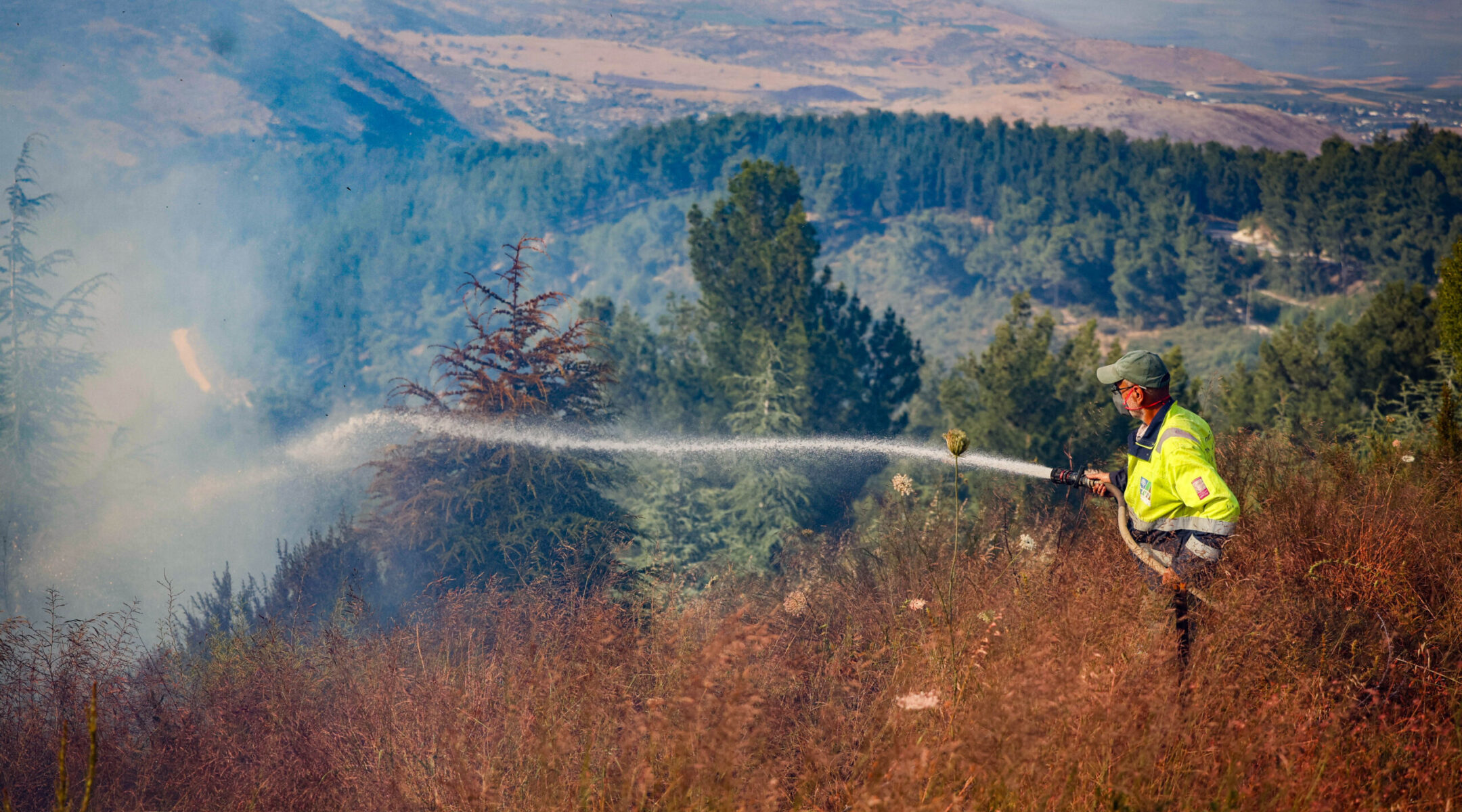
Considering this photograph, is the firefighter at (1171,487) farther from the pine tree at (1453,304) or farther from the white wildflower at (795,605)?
the pine tree at (1453,304)

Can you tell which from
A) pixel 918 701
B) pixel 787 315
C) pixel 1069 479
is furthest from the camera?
pixel 787 315

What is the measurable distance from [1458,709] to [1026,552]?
2634 millimetres

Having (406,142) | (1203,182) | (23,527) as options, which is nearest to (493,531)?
(23,527)

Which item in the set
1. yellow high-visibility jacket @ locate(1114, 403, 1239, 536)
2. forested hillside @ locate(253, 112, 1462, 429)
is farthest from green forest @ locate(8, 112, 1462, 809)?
forested hillside @ locate(253, 112, 1462, 429)

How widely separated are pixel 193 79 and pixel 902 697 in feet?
437

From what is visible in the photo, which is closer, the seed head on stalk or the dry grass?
the dry grass

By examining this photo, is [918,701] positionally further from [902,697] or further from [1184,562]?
[1184,562]

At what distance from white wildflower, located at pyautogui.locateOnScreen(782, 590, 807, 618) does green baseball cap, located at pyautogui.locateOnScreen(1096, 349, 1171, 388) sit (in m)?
2.87

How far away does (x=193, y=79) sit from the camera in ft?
346

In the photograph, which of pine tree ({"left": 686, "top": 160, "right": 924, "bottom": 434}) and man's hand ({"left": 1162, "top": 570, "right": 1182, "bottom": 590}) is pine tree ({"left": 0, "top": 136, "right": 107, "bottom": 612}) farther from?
man's hand ({"left": 1162, "top": 570, "right": 1182, "bottom": 590})

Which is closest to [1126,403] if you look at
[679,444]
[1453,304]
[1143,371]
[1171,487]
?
[1143,371]

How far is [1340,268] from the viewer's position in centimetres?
5984

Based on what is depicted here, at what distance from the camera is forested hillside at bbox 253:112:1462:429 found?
59906 mm

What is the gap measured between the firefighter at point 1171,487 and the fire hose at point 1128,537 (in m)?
0.02
